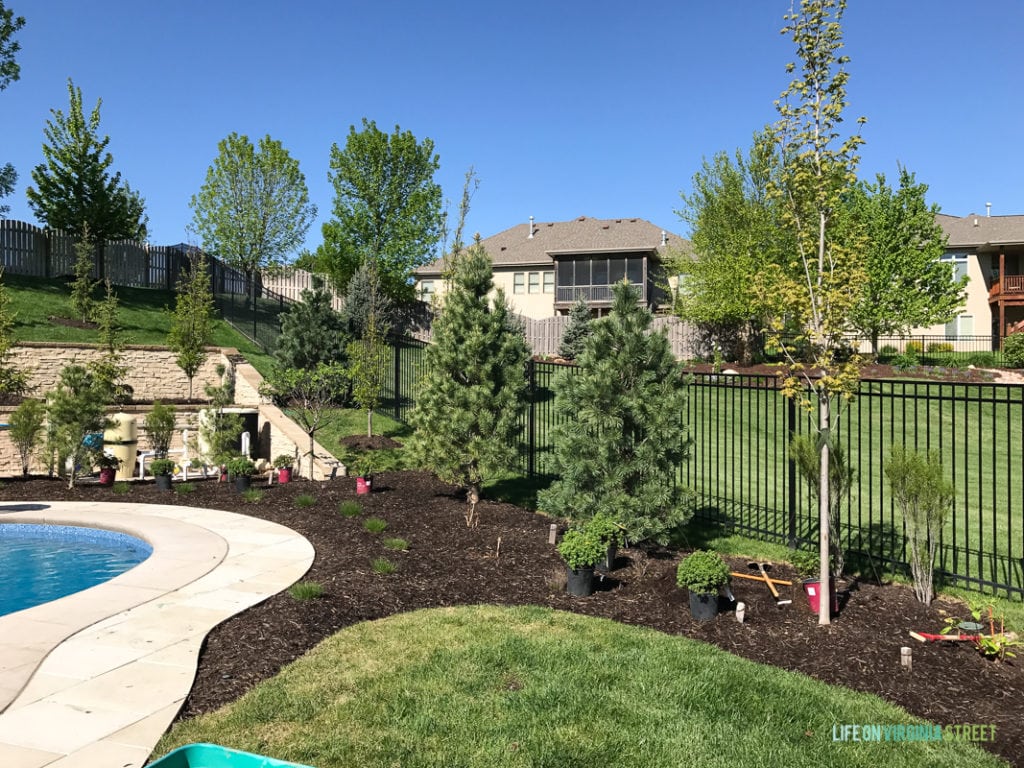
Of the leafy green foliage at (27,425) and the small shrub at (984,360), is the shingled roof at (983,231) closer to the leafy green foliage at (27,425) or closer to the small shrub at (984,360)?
the small shrub at (984,360)

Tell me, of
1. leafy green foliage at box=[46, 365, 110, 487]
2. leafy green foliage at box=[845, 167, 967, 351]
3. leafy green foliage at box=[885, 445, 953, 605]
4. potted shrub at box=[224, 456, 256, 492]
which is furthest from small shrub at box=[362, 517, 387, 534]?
leafy green foliage at box=[845, 167, 967, 351]

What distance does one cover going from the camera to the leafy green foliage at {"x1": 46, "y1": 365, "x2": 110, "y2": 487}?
1205 centimetres

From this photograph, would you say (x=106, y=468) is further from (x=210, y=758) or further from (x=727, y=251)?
(x=727, y=251)

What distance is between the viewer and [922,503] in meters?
6.10

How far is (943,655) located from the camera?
17.0 ft

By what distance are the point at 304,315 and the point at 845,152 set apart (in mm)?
15361

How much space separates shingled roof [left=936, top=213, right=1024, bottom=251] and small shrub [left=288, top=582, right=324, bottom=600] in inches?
1419

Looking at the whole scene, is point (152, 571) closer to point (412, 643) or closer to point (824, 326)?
point (412, 643)

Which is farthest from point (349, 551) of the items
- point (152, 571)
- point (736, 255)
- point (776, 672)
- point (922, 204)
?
A: point (922, 204)

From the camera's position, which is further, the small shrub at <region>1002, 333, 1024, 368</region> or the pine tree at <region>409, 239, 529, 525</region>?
the small shrub at <region>1002, 333, 1024, 368</region>

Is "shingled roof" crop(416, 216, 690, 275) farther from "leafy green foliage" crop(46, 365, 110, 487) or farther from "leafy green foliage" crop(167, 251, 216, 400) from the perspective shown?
"leafy green foliage" crop(46, 365, 110, 487)

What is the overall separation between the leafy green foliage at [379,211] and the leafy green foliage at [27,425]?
2346 centimetres

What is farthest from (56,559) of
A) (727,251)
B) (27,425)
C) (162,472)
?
(727,251)

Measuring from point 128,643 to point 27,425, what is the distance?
903 centimetres
